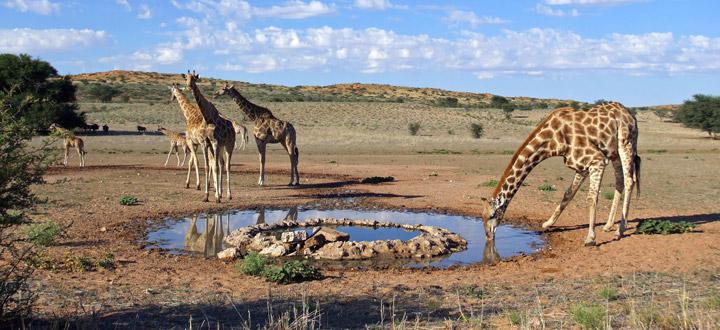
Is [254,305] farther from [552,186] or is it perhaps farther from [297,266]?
[552,186]

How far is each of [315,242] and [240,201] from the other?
651cm

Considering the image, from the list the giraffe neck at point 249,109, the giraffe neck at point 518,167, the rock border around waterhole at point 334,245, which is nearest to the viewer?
the rock border around waterhole at point 334,245

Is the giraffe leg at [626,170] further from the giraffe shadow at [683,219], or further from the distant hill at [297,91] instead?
the distant hill at [297,91]

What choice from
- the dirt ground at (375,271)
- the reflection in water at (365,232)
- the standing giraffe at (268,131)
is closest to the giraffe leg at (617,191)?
the dirt ground at (375,271)

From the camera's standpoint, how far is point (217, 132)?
19344 millimetres

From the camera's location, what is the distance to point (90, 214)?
16.5 metres

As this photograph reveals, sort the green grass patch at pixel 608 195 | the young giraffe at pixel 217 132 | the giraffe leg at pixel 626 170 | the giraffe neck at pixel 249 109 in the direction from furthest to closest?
the giraffe neck at pixel 249 109
the green grass patch at pixel 608 195
the young giraffe at pixel 217 132
the giraffe leg at pixel 626 170

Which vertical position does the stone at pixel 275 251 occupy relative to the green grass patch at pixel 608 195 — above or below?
below

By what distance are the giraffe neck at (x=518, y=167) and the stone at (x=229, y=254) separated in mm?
5012

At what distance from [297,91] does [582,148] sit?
103796 millimetres

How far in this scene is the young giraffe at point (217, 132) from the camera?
61.9 feet

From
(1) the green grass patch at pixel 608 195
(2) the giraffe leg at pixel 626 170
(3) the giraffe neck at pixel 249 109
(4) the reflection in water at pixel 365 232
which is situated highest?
(3) the giraffe neck at pixel 249 109

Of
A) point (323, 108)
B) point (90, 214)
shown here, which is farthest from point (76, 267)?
point (323, 108)

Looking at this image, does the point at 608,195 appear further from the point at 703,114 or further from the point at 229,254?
the point at 703,114
